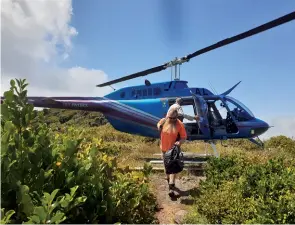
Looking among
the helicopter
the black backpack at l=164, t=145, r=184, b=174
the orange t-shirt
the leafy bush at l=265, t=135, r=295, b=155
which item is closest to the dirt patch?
the black backpack at l=164, t=145, r=184, b=174

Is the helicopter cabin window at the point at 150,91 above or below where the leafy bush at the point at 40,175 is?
above

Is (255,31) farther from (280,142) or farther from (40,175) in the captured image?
(280,142)

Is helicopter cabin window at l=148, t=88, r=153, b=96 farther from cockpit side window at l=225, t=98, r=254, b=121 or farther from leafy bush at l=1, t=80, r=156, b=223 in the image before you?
leafy bush at l=1, t=80, r=156, b=223

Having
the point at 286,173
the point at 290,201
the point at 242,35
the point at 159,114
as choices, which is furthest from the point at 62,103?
the point at 290,201

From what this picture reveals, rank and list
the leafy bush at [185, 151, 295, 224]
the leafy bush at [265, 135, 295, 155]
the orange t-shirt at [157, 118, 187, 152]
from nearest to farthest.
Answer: the leafy bush at [185, 151, 295, 224] < the orange t-shirt at [157, 118, 187, 152] < the leafy bush at [265, 135, 295, 155]

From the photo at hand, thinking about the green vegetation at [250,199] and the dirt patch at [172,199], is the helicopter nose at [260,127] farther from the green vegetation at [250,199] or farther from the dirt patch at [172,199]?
the green vegetation at [250,199]

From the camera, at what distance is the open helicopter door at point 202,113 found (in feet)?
43.8

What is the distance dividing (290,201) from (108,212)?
2569 millimetres

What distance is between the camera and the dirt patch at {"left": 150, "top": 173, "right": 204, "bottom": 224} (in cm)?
633

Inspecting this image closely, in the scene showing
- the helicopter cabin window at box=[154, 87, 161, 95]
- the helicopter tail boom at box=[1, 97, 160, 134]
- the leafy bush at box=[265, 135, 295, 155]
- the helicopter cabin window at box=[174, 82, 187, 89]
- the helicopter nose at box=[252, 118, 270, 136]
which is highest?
the helicopter cabin window at box=[174, 82, 187, 89]

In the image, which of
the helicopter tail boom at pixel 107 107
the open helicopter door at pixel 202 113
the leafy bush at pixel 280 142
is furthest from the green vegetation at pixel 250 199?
the leafy bush at pixel 280 142

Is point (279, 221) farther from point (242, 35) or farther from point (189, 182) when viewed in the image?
point (242, 35)

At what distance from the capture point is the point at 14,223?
328 cm

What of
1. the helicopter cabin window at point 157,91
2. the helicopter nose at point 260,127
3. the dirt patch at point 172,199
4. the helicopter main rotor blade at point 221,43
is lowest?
the dirt patch at point 172,199
